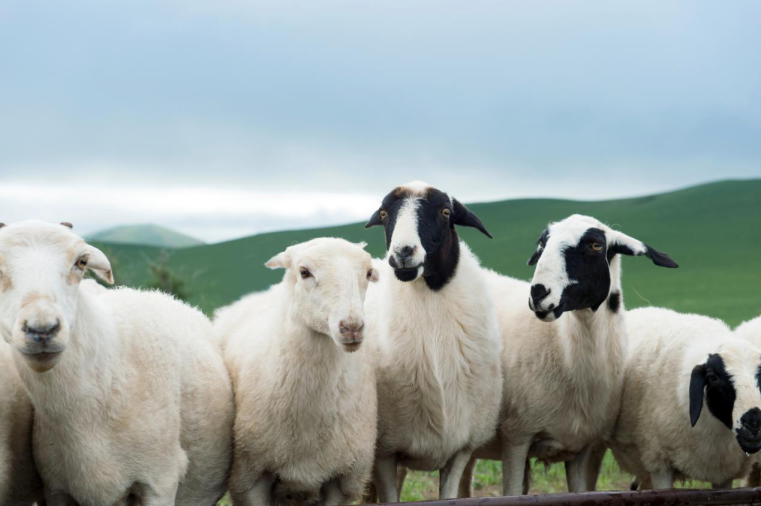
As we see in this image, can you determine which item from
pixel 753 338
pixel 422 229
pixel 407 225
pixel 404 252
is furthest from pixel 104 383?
pixel 753 338

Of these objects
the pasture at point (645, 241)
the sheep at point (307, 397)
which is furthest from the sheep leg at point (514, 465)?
the pasture at point (645, 241)

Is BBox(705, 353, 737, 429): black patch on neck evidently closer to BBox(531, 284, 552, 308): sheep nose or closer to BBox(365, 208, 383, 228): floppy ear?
BBox(531, 284, 552, 308): sheep nose

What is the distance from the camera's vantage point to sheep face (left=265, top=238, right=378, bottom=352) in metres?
5.09

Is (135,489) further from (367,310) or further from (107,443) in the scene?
(367,310)

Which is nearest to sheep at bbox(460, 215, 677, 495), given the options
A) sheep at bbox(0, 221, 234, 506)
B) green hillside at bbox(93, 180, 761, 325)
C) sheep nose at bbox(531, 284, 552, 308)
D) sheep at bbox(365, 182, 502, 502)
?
sheep nose at bbox(531, 284, 552, 308)

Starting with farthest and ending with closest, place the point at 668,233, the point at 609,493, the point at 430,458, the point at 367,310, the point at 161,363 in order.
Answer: the point at 668,233 < the point at 367,310 < the point at 430,458 < the point at 161,363 < the point at 609,493

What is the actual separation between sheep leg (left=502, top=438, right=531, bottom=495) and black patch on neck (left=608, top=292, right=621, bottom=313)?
1409 mm

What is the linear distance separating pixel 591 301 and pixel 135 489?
3.77m

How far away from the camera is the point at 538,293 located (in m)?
6.28

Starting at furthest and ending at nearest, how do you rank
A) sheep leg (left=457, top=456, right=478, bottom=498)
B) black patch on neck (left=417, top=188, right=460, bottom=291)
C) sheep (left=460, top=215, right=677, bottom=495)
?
sheep leg (left=457, top=456, right=478, bottom=498), sheep (left=460, top=215, right=677, bottom=495), black patch on neck (left=417, top=188, right=460, bottom=291)

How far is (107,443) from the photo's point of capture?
16.8ft

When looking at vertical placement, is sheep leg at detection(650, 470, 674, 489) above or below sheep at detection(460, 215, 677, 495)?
below

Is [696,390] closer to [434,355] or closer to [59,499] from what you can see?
[434,355]

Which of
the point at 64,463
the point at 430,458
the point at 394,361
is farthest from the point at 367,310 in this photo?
the point at 64,463
